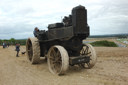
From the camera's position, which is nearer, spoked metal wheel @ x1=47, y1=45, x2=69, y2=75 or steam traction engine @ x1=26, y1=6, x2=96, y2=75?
steam traction engine @ x1=26, y1=6, x2=96, y2=75

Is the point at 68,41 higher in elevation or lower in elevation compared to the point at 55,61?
higher

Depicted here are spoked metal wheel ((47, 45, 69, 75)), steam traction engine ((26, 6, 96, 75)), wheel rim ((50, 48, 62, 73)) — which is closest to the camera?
steam traction engine ((26, 6, 96, 75))

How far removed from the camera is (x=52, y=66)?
7602 mm

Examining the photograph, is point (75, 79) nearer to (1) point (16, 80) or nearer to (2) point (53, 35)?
(1) point (16, 80)

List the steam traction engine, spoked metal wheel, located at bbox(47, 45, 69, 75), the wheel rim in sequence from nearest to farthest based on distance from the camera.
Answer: the steam traction engine, spoked metal wheel, located at bbox(47, 45, 69, 75), the wheel rim

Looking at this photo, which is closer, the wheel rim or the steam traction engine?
the steam traction engine

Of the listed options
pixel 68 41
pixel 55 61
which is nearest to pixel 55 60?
pixel 55 61

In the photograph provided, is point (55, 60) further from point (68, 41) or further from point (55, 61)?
point (68, 41)

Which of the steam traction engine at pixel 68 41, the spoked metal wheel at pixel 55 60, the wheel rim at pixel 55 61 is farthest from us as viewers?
the wheel rim at pixel 55 61

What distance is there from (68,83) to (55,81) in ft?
1.91

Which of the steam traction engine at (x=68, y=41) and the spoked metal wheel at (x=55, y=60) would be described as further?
the spoked metal wheel at (x=55, y=60)

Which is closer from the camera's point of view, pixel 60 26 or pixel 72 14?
pixel 72 14

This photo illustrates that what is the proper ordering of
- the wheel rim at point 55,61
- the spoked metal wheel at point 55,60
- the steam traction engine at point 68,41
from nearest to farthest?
the steam traction engine at point 68,41
the spoked metal wheel at point 55,60
the wheel rim at point 55,61

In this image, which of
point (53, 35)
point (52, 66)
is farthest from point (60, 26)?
point (52, 66)
